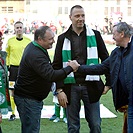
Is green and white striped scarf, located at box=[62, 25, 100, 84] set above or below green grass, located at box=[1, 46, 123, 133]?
above

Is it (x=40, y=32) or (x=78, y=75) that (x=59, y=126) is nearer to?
(x=78, y=75)

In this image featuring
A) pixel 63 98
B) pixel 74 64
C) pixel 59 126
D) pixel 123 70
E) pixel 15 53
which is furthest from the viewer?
pixel 15 53

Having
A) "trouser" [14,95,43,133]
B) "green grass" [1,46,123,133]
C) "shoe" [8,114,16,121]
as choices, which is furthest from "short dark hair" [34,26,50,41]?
"shoe" [8,114,16,121]

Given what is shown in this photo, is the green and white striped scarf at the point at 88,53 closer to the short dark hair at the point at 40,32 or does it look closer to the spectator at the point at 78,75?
the spectator at the point at 78,75

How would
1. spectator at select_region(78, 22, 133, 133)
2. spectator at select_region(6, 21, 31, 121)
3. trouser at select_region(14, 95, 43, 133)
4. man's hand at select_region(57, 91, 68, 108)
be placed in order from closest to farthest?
spectator at select_region(78, 22, 133, 133) < trouser at select_region(14, 95, 43, 133) < man's hand at select_region(57, 91, 68, 108) < spectator at select_region(6, 21, 31, 121)

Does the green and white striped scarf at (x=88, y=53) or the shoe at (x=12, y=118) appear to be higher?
the green and white striped scarf at (x=88, y=53)

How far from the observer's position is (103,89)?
515 centimetres

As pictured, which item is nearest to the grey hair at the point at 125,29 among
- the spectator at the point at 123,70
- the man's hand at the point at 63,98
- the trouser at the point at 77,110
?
the spectator at the point at 123,70

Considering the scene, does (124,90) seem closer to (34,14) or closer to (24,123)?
(24,123)

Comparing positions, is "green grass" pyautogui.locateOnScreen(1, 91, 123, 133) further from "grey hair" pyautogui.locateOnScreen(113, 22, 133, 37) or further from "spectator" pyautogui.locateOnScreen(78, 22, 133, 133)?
"grey hair" pyautogui.locateOnScreen(113, 22, 133, 37)

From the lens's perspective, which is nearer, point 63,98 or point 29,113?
point 29,113

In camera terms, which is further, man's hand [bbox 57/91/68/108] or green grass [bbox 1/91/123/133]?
green grass [bbox 1/91/123/133]

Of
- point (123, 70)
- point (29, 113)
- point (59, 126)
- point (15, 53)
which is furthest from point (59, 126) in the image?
point (123, 70)

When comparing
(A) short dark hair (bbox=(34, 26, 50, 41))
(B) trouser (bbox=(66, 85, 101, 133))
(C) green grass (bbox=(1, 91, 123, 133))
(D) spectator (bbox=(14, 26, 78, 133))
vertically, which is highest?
(A) short dark hair (bbox=(34, 26, 50, 41))
